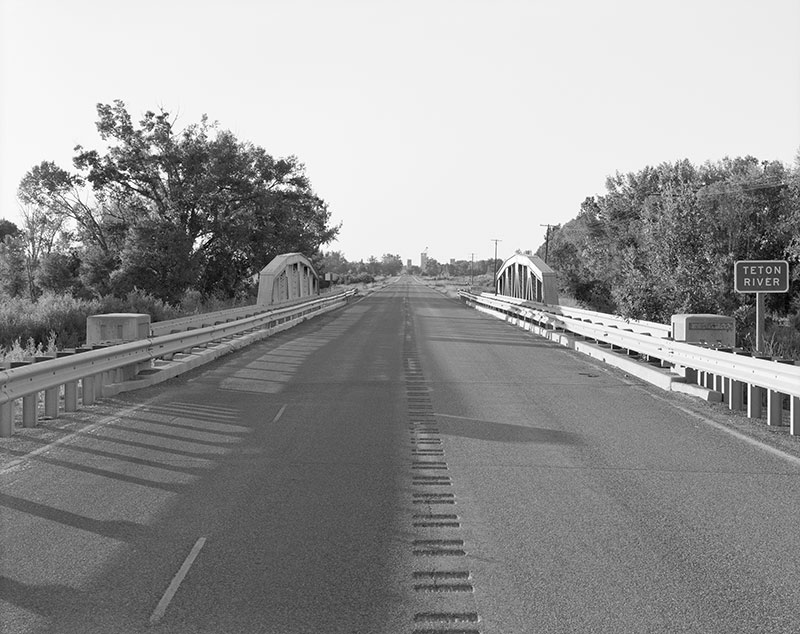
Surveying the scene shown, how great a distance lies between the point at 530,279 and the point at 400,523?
3544 centimetres

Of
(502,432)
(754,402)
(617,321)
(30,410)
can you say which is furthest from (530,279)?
(30,410)

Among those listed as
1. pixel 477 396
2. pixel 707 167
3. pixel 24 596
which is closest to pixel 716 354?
pixel 477 396

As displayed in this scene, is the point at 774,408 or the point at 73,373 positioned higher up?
the point at 73,373

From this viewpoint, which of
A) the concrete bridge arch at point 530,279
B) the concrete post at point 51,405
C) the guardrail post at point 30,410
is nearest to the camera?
the guardrail post at point 30,410

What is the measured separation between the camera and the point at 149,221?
4081 cm

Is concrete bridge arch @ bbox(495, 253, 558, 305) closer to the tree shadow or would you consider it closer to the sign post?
the sign post

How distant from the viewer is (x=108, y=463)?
776 centimetres

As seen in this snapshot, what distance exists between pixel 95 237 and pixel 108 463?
40.2 meters

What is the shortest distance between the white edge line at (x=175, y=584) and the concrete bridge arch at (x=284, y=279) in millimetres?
24252

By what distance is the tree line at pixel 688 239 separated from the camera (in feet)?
88.4

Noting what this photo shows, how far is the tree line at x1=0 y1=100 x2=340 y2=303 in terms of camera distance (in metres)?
40.5

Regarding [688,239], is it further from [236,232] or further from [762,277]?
[236,232]

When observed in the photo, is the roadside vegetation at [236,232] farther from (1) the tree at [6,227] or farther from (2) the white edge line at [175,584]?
(1) the tree at [6,227]

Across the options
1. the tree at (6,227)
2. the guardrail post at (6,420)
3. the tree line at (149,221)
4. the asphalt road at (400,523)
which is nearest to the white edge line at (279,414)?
the asphalt road at (400,523)
